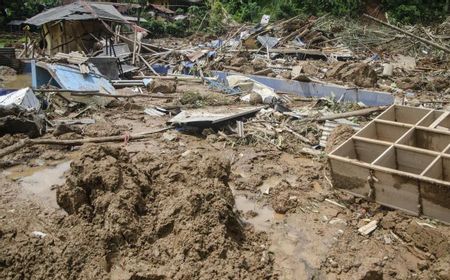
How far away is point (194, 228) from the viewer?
423 cm

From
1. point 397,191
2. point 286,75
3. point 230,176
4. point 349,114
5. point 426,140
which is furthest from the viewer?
point 286,75

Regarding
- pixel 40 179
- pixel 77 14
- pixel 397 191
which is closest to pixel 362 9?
pixel 77 14

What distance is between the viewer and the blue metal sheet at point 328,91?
1023 cm

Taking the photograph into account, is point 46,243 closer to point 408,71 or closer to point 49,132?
point 49,132

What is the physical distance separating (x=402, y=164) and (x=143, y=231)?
9.57 ft

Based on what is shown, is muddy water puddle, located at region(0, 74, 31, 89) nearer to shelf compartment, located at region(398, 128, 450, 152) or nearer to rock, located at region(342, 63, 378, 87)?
rock, located at region(342, 63, 378, 87)

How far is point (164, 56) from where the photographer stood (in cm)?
1702

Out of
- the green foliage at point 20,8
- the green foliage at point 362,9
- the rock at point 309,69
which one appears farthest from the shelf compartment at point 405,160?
the green foliage at point 20,8

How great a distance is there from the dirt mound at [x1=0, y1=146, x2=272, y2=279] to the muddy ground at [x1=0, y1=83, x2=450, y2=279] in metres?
0.01

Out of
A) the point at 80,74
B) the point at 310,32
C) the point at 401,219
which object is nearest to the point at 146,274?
the point at 401,219

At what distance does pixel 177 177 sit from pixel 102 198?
0.95m

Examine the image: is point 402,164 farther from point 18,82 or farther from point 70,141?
point 18,82

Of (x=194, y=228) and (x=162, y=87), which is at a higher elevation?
(x=194, y=228)

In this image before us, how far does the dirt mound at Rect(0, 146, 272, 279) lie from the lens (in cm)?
397
